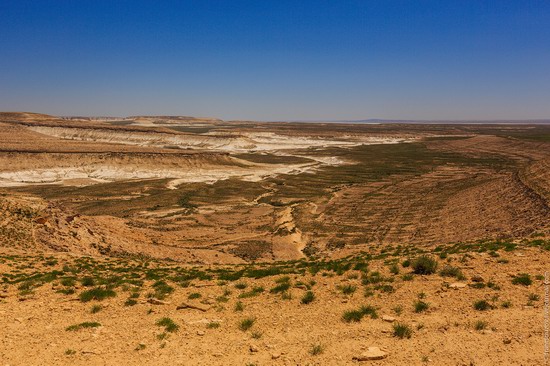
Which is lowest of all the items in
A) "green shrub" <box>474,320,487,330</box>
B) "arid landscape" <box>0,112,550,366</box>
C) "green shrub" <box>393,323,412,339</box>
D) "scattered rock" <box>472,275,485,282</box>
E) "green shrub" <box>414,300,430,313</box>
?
"arid landscape" <box>0,112,550,366</box>

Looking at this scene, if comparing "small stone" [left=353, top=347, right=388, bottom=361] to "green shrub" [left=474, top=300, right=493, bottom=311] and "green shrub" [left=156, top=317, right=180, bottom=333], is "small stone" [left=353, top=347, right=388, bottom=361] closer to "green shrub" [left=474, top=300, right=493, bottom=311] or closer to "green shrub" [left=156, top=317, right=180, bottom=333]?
"green shrub" [left=474, top=300, right=493, bottom=311]

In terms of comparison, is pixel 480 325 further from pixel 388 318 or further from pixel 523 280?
pixel 523 280

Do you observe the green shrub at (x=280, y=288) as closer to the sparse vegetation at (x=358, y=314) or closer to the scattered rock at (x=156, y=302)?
the sparse vegetation at (x=358, y=314)

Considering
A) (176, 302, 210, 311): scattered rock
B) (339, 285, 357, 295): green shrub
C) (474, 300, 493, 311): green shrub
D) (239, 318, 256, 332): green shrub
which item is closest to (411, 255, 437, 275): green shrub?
(339, 285, 357, 295): green shrub

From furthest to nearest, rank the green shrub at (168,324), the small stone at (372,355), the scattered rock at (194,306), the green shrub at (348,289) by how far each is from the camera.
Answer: the green shrub at (348,289) → the scattered rock at (194,306) → the green shrub at (168,324) → the small stone at (372,355)

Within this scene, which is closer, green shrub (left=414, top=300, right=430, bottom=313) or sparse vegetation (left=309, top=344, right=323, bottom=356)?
sparse vegetation (left=309, top=344, right=323, bottom=356)

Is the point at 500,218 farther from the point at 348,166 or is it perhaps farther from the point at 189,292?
the point at 348,166

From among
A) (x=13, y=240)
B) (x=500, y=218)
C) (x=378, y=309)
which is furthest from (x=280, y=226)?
(x=378, y=309)

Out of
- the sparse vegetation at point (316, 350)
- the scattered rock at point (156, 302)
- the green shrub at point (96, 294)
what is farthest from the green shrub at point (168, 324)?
the sparse vegetation at point (316, 350)

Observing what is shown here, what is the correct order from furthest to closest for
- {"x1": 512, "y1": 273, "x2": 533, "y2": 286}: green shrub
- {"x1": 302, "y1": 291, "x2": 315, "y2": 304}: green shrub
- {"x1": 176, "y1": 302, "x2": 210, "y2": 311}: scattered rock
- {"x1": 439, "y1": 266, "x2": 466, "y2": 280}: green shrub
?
{"x1": 439, "y1": 266, "x2": 466, "y2": 280}: green shrub < {"x1": 302, "y1": 291, "x2": 315, "y2": 304}: green shrub < {"x1": 512, "y1": 273, "x2": 533, "y2": 286}: green shrub < {"x1": 176, "y1": 302, "x2": 210, "y2": 311}: scattered rock
